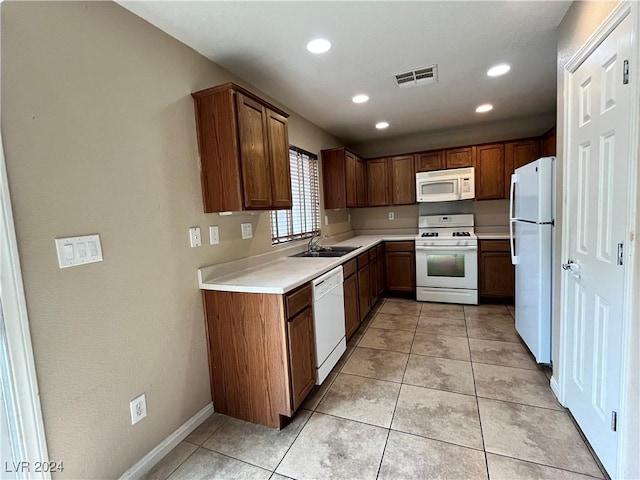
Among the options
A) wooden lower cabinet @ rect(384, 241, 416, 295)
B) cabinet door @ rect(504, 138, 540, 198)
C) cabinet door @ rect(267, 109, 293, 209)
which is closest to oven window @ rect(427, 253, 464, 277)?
wooden lower cabinet @ rect(384, 241, 416, 295)

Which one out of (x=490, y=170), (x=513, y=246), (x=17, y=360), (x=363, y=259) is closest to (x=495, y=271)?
(x=513, y=246)

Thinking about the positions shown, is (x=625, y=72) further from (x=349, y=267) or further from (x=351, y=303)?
(x=351, y=303)

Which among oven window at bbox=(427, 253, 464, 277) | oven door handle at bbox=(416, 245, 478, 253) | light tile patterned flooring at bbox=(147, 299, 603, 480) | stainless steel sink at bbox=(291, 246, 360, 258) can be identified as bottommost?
light tile patterned flooring at bbox=(147, 299, 603, 480)

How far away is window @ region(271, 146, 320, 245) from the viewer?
3.04 m

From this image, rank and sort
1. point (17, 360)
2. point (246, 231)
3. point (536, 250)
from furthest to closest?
point (246, 231), point (536, 250), point (17, 360)

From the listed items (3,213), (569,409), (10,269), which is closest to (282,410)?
(10,269)

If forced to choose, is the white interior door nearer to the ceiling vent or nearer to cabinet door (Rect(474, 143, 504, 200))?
the ceiling vent

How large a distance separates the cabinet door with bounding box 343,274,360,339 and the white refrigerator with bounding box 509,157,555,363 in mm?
1525

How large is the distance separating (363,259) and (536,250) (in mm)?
1655

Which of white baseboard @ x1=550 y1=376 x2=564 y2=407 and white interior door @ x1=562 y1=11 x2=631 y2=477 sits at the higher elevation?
white interior door @ x1=562 y1=11 x2=631 y2=477

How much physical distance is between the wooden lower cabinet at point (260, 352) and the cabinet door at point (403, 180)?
3.05m

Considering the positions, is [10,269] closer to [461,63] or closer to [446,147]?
[461,63]

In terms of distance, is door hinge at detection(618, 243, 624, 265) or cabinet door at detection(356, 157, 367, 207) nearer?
door hinge at detection(618, 243, 624, 265)

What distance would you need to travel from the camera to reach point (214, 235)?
6.97ft
